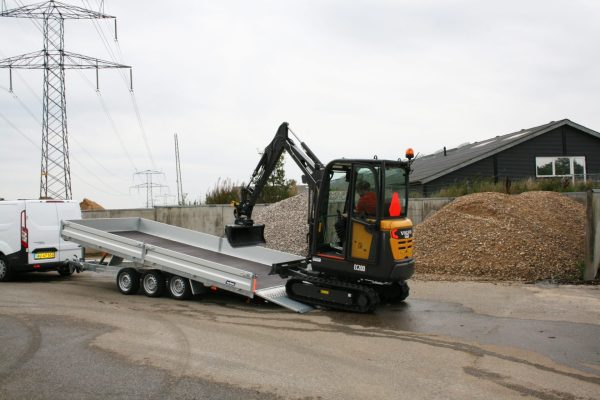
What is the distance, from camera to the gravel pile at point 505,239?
529 inches

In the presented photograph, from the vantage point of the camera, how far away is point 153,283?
10.7m

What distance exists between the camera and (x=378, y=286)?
34.0 ft

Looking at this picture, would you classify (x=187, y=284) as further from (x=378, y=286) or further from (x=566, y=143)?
(x=566, y=143)

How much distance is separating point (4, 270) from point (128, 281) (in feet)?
12.5

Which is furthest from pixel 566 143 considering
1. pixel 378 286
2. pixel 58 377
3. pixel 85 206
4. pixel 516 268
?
pixel 58 377

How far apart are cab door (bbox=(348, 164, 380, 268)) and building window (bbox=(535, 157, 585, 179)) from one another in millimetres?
19245

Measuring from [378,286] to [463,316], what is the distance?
1710 millimetres

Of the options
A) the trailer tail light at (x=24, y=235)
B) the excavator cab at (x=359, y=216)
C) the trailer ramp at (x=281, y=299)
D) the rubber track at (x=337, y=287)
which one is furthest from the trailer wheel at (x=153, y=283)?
the trailer tail light at (x=24, y=235)

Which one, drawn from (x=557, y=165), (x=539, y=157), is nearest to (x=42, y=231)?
(x=539, y=157)

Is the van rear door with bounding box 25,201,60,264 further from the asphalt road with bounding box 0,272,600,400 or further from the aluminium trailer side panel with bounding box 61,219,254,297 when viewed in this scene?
the asphalt road with bounding box 0,272,600,400

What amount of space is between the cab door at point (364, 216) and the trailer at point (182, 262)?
1.33 metres

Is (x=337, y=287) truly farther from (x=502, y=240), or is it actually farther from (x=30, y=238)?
(x=30, y=238)

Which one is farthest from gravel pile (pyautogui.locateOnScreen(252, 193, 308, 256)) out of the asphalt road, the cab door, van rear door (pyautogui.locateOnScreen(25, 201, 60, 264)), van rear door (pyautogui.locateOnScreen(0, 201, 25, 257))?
van rear door (pyautogui.locateOnScreen(0, 201, 25, 257))

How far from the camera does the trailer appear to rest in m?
9.59
